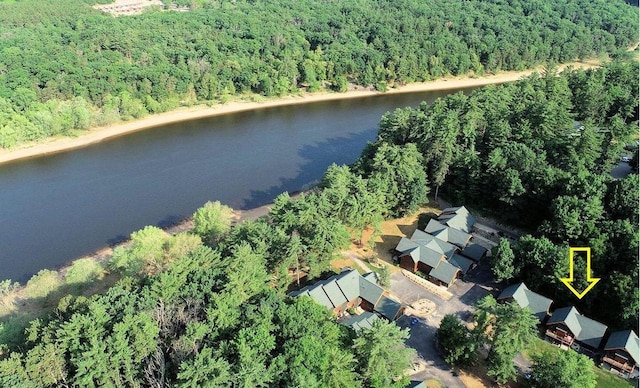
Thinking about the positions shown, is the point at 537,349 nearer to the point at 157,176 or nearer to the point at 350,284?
the point at 350,284

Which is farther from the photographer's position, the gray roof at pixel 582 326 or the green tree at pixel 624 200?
the green tree at pixel 624 200

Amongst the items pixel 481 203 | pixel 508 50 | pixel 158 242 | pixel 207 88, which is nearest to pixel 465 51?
pixel 508 50

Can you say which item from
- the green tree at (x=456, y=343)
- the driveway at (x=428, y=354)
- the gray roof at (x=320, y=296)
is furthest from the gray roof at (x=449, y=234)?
the gray roof at (x=320, y=296)

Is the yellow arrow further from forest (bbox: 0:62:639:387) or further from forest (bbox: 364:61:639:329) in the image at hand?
forest (bbox: 0:62:639:387)

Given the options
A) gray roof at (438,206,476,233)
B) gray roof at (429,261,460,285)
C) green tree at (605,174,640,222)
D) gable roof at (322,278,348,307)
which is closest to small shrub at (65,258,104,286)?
gable roof at (322,278,348,307)

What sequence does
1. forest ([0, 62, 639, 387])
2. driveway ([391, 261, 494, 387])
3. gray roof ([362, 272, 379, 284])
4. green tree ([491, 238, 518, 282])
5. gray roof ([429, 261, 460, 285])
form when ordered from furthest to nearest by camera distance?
1. gray roof ([429, 261, 460, 285])
2. gray roof ([362, 272, 379, 284])
3. green tree ([491, 238, 518, 282])
4. driveway ([391, 261, 494, 387])
5. forest ([0, 62, 639, 387])

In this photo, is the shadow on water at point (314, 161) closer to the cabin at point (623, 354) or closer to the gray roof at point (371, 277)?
the gray roof at point (371, 277)

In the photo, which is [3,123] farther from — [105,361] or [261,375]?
[261,375]

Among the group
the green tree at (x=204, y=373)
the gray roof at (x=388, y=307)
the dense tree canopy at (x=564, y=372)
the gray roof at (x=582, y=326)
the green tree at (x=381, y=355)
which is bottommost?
the gray roof at (x=388, y=307)
